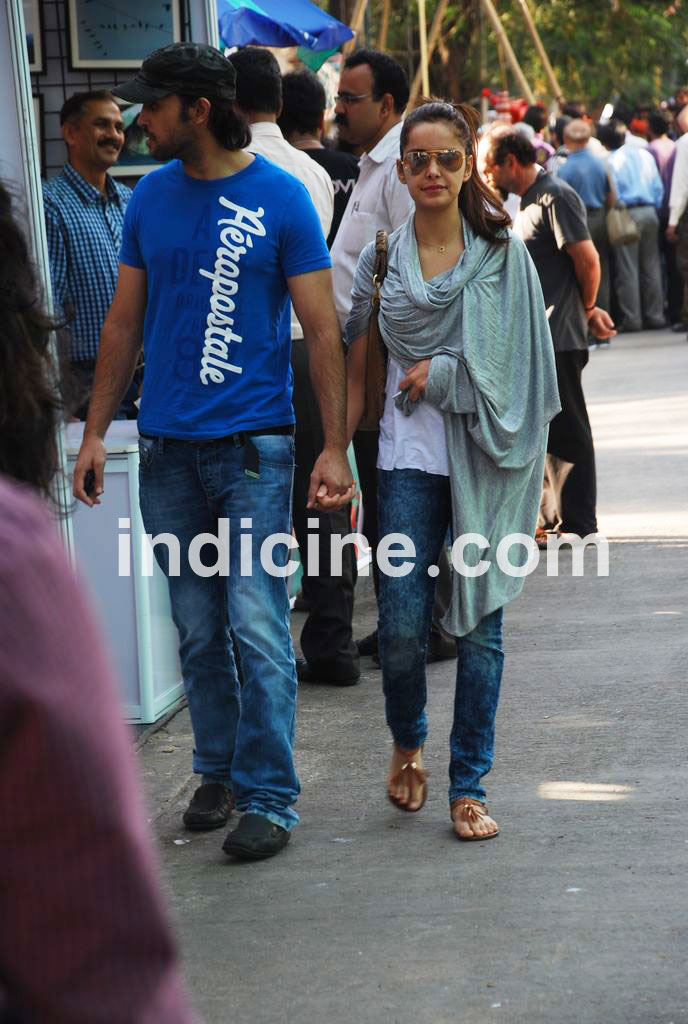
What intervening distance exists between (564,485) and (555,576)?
2.22 ft

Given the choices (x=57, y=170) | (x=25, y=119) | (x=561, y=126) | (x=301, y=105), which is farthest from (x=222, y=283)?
(x=561, y=126)

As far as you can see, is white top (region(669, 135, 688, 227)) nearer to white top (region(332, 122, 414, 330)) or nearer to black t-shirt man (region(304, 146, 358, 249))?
black t-shirt man (region(304, 146, 358, 249))

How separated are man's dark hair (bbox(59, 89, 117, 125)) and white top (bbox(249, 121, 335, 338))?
1.01 m

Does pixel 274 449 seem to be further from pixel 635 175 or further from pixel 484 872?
pixel 635 175

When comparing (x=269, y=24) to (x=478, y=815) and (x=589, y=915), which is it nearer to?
(x=478, y=815)

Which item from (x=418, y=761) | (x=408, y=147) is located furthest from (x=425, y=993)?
(x=408, y=147)

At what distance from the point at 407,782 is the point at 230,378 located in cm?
122

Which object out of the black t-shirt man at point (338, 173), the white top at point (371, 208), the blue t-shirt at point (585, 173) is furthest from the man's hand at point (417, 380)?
the blue t-shirt at point (585, 173)

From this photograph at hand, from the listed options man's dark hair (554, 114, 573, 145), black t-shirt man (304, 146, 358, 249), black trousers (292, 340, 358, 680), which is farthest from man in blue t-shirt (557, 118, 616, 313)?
black trousers (292, 340, 358, 680)

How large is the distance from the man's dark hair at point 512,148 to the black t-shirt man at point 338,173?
1.40 meters

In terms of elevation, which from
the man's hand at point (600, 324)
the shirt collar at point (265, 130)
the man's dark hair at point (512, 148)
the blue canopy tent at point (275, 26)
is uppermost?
the blue canopy tent at point (275, 26)

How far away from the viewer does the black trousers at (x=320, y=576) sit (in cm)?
577

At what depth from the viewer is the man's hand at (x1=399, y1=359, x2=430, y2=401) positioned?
415 centimetres

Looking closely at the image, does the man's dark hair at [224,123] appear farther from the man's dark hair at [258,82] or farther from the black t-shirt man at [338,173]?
the black t-shirt man at [338,173]
